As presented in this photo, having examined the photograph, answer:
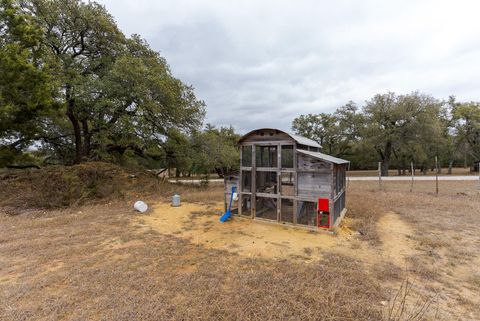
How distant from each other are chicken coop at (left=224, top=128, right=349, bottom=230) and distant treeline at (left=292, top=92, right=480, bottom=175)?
19.6 meters

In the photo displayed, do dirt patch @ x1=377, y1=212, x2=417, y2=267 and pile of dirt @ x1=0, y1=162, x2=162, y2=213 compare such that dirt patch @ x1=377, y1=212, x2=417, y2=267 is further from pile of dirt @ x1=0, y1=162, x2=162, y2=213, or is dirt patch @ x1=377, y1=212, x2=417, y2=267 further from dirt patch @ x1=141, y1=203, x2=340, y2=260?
pile of dirt @ x1=0, y1=162, x2=162, y2=213

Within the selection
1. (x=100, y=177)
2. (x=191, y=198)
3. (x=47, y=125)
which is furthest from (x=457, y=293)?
(x=47, y=125)

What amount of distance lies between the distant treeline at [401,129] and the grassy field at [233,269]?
1824 centimetres

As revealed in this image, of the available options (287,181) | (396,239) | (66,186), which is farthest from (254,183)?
(66,186)

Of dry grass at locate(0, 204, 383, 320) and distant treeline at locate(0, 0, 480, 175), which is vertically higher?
distant treeline at locate(0, 0, 480, 175)

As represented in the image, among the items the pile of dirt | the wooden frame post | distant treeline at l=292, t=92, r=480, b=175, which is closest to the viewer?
the wooden frame post

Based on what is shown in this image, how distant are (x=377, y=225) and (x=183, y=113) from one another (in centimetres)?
1102

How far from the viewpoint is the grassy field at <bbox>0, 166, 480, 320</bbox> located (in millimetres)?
2773

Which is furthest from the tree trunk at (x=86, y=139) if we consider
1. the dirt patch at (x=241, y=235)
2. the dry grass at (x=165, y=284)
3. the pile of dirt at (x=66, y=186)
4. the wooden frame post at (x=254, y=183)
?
the wooden frame post at (x=254, y=183)

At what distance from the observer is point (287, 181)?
7453mm

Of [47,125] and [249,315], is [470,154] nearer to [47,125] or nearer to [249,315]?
[249,315]

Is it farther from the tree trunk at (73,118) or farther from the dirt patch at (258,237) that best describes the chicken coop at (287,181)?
the tree trunk at (73,118)

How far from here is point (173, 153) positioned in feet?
49.8

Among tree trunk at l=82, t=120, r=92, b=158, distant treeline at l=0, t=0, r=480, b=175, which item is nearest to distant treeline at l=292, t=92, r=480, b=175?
distant treeline at l=0, t=0, r=480, b=175
